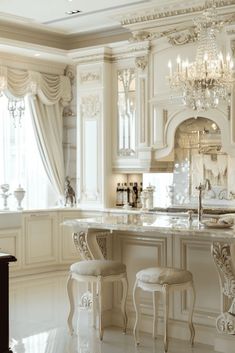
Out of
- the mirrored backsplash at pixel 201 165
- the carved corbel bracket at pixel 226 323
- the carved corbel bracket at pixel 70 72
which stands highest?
the carved corbel bracket at pixel 70 72

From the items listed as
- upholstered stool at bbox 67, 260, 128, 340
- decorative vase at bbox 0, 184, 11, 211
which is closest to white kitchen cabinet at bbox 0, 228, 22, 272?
decorative vase at bbox 0, 184, 11, 211

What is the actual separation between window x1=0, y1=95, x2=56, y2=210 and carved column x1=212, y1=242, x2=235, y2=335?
444 cm

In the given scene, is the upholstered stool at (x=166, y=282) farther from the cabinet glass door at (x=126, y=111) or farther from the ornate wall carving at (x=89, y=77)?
the ornate wall carving at (x=89, y=77)

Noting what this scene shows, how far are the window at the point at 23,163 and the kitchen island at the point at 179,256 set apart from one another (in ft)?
10.9

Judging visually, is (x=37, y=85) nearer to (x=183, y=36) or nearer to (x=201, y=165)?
(x=183, y=36)

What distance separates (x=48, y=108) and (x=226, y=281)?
506 cm

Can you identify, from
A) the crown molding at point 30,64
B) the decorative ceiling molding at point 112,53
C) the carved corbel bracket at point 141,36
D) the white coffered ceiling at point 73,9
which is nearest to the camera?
the white coffered ceiling at point 73,9

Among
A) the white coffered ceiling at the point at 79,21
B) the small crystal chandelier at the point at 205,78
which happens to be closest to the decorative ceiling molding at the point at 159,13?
the white coffered ceiling at the point at 79,21

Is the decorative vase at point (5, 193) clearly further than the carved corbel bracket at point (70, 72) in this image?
No

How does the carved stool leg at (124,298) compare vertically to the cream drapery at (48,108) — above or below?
below

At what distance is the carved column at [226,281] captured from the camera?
4.61 meters

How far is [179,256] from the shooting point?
5.16 metres

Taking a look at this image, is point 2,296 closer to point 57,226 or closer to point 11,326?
point 11,326

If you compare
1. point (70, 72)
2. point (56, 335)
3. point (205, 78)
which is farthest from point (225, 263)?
point (70, 72)
